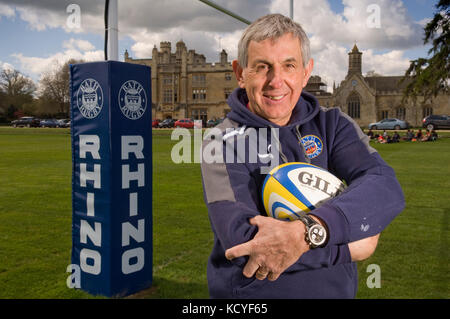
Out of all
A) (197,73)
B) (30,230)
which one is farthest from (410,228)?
(197,73)

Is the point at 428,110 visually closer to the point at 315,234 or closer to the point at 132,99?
the point at 132,99

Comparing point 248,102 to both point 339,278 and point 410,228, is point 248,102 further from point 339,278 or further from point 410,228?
point 410,228

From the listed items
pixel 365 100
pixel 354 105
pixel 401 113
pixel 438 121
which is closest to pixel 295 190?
pixel 438 121

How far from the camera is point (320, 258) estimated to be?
67.9 inches

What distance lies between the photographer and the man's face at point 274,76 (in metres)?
1.88

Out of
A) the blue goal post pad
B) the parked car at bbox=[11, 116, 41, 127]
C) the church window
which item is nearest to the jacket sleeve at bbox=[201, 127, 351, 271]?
the blue goal post pad

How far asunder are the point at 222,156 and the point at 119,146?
2161mm

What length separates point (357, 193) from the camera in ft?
5.83

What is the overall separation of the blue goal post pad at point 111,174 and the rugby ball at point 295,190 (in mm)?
2195

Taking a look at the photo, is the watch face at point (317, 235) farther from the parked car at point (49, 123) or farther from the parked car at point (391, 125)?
the parked car at point (49, 123)

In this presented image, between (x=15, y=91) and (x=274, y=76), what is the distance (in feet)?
251

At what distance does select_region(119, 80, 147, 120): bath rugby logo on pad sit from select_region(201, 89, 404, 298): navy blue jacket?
1.95 m
